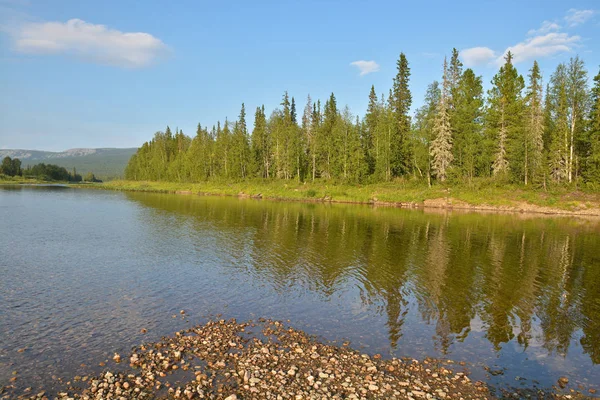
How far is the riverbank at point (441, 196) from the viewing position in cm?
6319

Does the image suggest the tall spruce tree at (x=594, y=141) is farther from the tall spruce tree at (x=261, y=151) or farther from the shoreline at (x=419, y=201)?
the tall spruce tree at (x=261, y=151)

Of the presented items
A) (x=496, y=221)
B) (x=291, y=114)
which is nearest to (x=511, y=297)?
(x=496, y=221)

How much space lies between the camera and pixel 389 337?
14.3m

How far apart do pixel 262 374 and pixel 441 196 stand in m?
71.8

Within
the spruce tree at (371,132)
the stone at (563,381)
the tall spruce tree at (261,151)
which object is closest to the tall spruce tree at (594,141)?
the spruce tree at (371,132)

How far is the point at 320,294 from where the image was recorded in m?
19.5

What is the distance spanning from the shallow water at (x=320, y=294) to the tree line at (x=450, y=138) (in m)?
38.2

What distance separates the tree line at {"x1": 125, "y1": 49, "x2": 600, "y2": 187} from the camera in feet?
222

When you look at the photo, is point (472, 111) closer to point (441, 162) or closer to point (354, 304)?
point (441, 162)

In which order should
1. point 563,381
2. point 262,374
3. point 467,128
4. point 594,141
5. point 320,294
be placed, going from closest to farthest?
point 262,374 < point 563,381 < point 320,294 < point 594,141 < point 467,128

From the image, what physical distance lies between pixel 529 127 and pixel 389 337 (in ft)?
237

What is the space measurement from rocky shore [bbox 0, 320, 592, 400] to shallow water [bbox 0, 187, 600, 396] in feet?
3.19

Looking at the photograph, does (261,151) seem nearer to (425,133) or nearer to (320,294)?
(425,133)

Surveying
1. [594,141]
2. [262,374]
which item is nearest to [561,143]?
[594,141]
